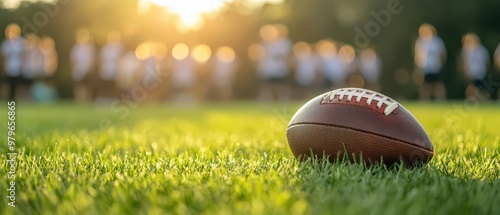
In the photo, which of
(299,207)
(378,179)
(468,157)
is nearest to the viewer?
(299,207)

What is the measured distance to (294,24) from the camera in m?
32.8

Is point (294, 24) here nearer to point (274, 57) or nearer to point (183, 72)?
point (183, 72)

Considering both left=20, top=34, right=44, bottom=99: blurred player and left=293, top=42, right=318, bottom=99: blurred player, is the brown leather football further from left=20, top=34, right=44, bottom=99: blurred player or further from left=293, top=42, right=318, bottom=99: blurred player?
left=293, top=42, right=318, bottom=99: blurred player

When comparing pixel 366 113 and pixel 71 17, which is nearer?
pixel 366 113

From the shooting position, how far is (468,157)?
3719 millimetres

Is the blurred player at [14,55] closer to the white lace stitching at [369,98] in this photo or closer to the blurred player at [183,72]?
the blurred player at [183,72]

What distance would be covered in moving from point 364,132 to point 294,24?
Result: 98.7 ft

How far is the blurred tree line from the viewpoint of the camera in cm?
2977

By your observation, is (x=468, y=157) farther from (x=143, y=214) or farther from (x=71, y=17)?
(x=71, y=17)

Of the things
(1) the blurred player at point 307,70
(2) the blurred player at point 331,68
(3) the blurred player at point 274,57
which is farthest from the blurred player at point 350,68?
(3) the blurred player at point 274,57

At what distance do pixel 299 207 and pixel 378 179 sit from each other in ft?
2.67

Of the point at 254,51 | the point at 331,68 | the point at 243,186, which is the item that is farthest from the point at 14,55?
the point at 243,186

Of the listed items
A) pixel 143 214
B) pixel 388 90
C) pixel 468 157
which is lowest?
pixel 388 90

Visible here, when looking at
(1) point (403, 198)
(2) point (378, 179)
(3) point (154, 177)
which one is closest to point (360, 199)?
(1) point (403, 198)
